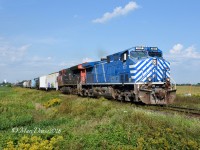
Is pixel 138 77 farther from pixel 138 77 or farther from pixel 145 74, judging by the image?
pixel 145 74

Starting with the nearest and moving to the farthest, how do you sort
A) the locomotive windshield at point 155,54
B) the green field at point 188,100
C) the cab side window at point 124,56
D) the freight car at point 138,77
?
the freight car at point 138,77, the cab side window at point 124,56, the locomotive windshield at point 155,54, the green field at point 188,100

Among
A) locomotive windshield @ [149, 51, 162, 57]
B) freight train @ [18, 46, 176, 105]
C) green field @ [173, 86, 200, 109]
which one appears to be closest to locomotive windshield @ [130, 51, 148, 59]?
freight train @ [18, 46, 176, 105]

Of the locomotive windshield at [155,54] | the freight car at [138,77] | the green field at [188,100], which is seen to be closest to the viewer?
the freight car at [138,77]

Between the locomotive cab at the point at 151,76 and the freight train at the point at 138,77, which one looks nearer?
the locomotive cab at the point at 151,76

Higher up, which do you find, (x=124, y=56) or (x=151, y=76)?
(x=124, y=56)

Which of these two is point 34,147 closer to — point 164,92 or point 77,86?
point 164,92

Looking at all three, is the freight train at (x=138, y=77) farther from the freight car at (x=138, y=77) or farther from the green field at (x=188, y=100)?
the green field at (x=188, y=100)

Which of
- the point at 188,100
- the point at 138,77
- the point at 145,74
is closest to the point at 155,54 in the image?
the point at 145,74

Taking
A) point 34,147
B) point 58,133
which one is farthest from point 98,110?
point 34,147

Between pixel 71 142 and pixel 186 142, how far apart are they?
308 centimetres

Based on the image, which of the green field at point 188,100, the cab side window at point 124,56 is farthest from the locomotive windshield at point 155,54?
the green field at point 188,100

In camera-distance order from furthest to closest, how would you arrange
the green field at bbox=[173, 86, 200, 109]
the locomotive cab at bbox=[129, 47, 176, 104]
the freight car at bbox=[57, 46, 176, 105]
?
the green field at bbox=[173, 86, 200, 109], the freight car at bbox=[57, 46, 176, 105], the locomotive cab at bbox=[129, 47, 176, 104]

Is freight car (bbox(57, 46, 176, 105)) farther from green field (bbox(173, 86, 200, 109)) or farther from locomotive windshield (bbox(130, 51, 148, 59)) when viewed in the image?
green field (bbox(173, 86, 200, 109))

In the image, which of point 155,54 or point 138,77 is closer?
point 138,77
